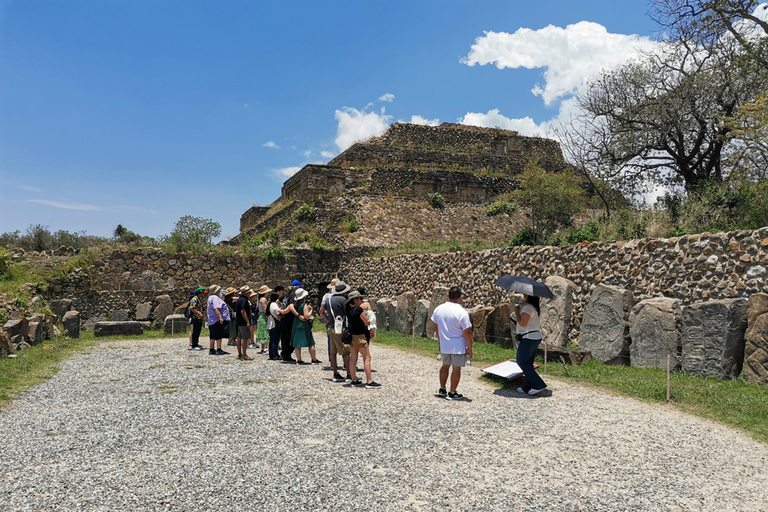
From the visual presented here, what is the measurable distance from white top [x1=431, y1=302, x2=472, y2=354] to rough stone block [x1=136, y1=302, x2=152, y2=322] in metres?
17.2

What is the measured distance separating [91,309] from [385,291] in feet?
39.6

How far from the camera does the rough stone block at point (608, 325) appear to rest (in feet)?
33.9

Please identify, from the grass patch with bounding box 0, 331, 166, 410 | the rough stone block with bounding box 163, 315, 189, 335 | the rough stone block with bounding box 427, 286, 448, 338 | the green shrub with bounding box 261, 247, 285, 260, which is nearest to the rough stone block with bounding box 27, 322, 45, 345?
the grass patch with bounding box 0, 331, 166, 410

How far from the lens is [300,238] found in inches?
1010

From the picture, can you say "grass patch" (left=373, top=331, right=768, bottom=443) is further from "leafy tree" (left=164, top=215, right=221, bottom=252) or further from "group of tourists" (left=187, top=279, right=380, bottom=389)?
"leafy tree" (left=164, top=215, right=221, bottom=252)

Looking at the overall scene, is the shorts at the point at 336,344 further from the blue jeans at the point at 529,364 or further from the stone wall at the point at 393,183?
the stone wall at the point at 393,183

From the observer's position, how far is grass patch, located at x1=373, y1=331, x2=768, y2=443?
22.0ft

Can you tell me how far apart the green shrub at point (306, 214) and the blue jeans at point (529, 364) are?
19.3 m

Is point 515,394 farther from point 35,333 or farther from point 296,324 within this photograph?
point 35,333

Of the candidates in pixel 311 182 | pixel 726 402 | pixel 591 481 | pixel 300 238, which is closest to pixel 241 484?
pixel 591 481

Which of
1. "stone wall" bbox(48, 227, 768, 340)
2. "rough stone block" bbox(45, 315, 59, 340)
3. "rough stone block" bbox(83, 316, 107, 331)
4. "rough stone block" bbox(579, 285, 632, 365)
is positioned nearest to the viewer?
"stone wall" bbox(48, 227, 768, 340)

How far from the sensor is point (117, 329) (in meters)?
18.7

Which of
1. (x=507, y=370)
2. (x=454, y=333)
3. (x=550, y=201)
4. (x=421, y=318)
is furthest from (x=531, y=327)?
(x=550, y=201)

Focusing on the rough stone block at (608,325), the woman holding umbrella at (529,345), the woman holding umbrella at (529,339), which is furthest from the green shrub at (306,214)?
the woman holding umbrella at (529,345)
